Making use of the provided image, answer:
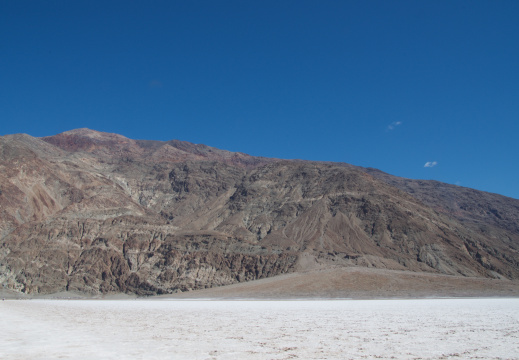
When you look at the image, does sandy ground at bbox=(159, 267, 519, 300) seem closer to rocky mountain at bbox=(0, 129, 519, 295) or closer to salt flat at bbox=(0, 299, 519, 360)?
rocky mountain at bbox=(0, 129, 519, 295)

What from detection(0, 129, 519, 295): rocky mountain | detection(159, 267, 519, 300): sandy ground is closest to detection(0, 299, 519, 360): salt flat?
detection(159, 267, 519, 300): sandy ground

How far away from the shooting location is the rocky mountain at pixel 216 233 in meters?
79.9

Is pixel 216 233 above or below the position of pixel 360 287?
above

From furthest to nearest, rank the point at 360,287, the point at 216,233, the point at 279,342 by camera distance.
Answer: the point at 216,233 → the point at 360,287 → the point at 279,342

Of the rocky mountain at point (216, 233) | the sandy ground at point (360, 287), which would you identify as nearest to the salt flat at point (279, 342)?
the sandy ground at point (360, 287)

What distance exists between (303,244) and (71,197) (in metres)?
61.7

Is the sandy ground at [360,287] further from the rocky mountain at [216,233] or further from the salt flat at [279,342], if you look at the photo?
the salt flat at [279,342]

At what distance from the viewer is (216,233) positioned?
91625mm

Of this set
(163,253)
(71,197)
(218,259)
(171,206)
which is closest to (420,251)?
(218,259)

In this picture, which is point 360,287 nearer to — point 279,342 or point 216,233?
point 216,233

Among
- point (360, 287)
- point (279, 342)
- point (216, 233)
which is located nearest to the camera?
point (279, 342)

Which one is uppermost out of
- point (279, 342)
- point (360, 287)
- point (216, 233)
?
point (216, 233)

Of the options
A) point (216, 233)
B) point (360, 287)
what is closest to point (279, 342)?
point (360, 287)

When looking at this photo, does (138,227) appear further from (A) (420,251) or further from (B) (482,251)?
(B) (482,251)
